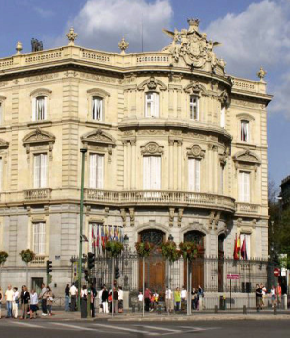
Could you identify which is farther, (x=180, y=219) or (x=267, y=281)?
(x=267, y=281)

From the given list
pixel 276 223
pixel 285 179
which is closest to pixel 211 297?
pixel 276 223

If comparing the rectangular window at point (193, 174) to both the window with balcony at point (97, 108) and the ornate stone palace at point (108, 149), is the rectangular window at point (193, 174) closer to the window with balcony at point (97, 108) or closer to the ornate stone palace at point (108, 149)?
the ornate stone palace at point (108, 149)

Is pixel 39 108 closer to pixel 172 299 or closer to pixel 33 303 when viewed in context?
pixel 172 299

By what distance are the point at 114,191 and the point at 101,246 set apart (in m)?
4.25

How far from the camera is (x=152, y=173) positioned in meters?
64.8

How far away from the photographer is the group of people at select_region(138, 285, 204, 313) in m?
54.2

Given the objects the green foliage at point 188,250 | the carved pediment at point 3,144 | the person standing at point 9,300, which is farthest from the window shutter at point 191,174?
the person standing at point 9,300

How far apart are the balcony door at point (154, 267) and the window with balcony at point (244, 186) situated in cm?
1039

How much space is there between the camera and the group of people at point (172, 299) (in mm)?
54250

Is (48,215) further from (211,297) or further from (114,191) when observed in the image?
(211,297)

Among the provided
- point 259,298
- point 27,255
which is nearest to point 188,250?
point 259,298

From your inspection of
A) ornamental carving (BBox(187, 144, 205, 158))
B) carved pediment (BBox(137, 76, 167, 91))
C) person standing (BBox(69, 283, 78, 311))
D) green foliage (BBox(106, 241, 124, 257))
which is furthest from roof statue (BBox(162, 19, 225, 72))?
person standing (BBox(69, 283, 78, 311))

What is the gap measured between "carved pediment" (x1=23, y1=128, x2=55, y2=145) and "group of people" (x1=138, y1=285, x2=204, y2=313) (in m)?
13.6

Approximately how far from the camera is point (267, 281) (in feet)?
238
